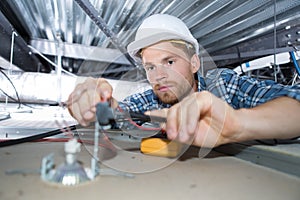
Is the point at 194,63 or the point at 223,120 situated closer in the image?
the point at 223,120

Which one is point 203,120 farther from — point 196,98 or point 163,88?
point 163,88

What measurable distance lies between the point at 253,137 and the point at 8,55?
1.57 metres

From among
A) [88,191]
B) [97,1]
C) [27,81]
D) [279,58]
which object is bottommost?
[88,191]

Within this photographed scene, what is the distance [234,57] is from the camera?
4.98 ft

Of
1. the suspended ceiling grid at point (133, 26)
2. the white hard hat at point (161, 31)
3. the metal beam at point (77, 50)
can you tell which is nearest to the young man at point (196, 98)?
the white hard hat at point (161, 31)

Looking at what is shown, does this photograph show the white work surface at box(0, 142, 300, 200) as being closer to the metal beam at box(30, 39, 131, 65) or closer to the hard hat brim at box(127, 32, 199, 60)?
the hard hat brim at box(127, 32, 199, 60)

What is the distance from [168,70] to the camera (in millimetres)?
804

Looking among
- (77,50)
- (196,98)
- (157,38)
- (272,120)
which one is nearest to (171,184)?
(196,98)

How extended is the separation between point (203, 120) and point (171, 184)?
0.57ft

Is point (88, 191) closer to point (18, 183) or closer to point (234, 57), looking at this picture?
point (18, 183)

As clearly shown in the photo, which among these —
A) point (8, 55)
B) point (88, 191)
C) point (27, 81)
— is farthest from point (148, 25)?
point (27, 81)

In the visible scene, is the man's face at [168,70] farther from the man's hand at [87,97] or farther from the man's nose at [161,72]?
the man's hand at [87,97]

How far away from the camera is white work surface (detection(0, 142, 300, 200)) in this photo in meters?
0.30

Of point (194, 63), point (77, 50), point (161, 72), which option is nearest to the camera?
point (161, 72)
